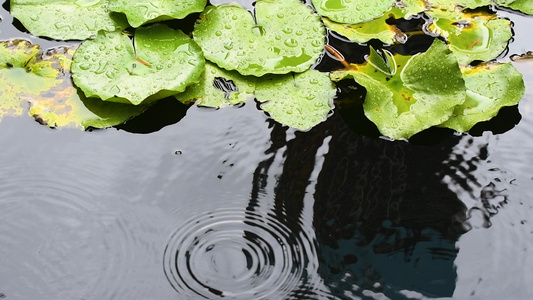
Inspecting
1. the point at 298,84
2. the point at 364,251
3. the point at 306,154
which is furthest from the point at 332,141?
the point at 364,251

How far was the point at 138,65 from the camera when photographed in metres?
1.78

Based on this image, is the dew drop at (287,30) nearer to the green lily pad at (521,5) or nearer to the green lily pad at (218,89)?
the green lily pad at (218,89)

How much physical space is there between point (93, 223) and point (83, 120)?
13.8 inches

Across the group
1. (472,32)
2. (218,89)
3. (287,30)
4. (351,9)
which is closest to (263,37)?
(287,30)

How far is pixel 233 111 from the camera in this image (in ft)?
5.90

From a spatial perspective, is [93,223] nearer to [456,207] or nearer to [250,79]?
[250,79]

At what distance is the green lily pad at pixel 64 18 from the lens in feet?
6.24

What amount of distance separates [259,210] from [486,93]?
2.57 feet

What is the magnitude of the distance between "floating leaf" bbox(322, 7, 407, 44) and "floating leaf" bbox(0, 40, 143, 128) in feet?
2.38

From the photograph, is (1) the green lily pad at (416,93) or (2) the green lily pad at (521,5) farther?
(2) the green lily pad at (521,5)

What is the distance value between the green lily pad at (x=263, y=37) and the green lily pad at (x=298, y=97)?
0.03 m

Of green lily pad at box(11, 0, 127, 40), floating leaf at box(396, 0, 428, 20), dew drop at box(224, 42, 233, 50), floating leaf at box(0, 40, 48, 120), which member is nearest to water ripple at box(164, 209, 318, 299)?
dew drop at box(224, 42, 233, 50)

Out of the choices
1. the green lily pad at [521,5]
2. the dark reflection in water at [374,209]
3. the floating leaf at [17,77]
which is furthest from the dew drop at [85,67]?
the green lily pad at [521,5]

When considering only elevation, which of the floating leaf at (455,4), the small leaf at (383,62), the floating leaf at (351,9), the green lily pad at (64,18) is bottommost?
the green lily pad at (64,18)
